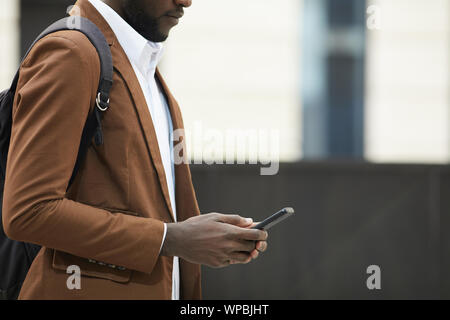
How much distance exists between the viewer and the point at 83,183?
1646mm

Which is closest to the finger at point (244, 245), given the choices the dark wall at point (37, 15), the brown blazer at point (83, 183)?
the brown blazer at point (83, 183)

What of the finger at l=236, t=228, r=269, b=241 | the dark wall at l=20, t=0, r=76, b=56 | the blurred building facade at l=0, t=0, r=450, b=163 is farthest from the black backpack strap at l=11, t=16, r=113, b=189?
the blurred building facade at l=0, t=0, r=450, b=163

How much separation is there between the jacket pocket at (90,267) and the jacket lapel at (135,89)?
9.1 inches

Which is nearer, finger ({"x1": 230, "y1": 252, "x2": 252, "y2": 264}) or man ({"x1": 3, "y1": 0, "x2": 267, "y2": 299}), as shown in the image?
man ({"x1": 3, "y1": 0, "x2": 267, "y2": 299})

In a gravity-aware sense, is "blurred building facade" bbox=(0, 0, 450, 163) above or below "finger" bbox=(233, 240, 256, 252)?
above

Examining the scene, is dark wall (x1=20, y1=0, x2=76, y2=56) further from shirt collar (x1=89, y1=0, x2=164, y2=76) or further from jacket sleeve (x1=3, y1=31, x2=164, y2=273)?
jacket sleeve (x1=3, y1=31, x2=164, y2=273)

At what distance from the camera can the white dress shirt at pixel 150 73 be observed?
6.02 feet

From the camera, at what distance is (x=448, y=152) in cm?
929

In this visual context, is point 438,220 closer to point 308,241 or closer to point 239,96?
point 308,241

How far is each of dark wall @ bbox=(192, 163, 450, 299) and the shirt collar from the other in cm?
239

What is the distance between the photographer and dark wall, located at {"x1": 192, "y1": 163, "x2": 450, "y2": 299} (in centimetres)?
425

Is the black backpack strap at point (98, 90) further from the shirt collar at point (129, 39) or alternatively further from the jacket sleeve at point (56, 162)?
the shirt collar at point (129, 39)

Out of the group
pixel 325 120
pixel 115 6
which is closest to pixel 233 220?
pixel 115 6

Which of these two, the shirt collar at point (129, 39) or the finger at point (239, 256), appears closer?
the finger at point (239, 256)
